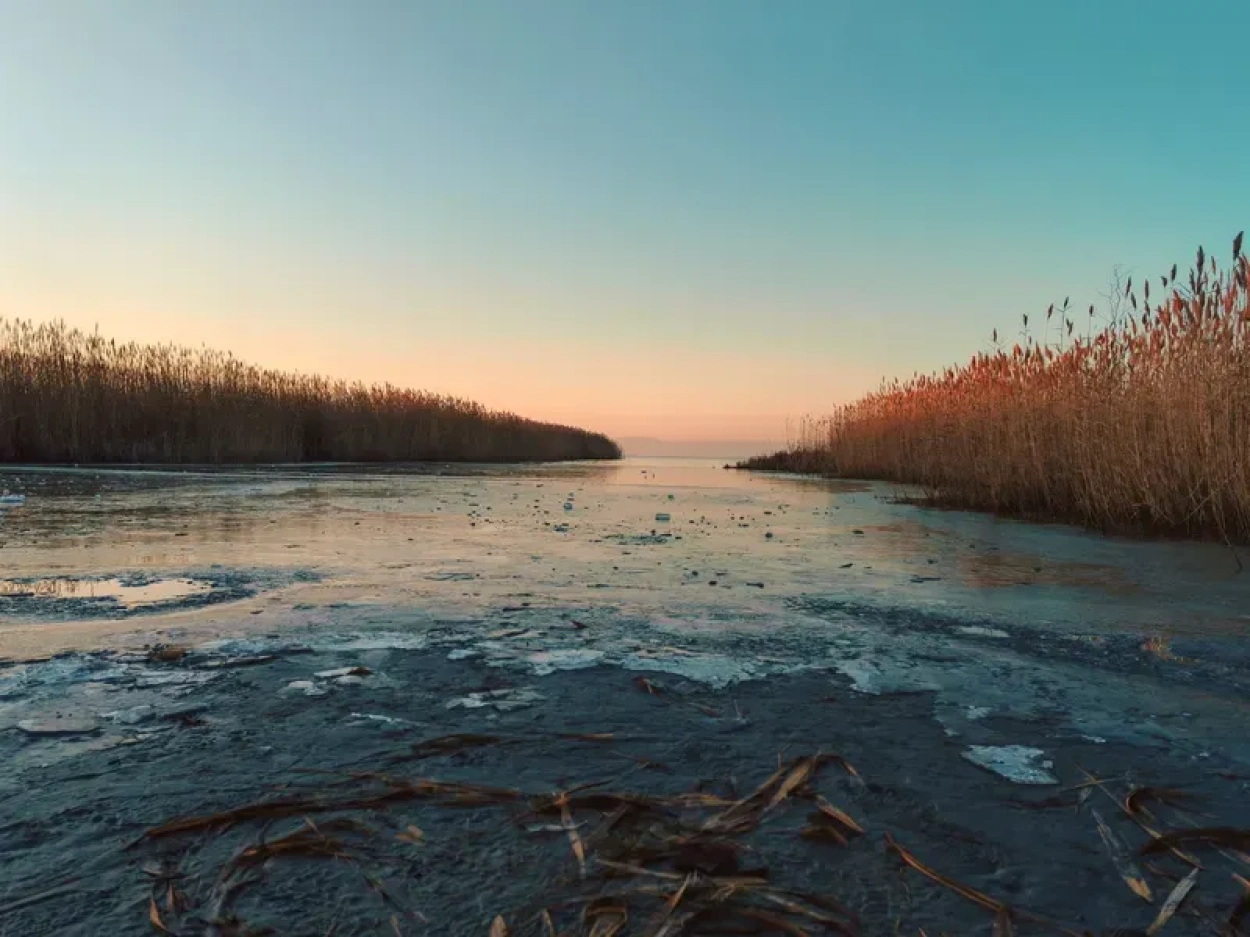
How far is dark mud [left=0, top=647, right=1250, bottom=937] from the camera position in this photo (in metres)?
1.14

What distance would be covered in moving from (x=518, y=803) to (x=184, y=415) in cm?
2125

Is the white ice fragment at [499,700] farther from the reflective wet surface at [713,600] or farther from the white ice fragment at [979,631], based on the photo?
the white ice fragment at [979,631]

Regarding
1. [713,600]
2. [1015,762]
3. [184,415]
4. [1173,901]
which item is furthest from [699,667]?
[184,415]

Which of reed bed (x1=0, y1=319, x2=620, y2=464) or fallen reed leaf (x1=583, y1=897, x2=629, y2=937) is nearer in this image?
fallen reed leaf (x1=583, y1=897, x2=629, y2=937)

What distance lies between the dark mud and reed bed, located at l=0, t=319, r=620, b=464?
19.1 metres

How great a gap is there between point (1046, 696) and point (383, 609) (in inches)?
95.2

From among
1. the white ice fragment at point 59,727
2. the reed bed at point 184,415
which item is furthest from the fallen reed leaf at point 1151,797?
the reed bed at point 184,415

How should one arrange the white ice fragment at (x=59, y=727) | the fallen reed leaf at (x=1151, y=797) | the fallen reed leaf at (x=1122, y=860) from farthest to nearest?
1. the white ice fragment at (x=59, y=727)
2. the fallen reed leaf at (x=1151, y=797)
3. the fallen reed leaf at (x=1122, y=860)

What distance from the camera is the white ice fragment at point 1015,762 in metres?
1.61

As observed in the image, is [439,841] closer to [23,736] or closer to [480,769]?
[480,769]

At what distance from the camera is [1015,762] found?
1.70 meters

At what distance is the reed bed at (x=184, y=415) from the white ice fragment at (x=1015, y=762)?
2058 centimetres

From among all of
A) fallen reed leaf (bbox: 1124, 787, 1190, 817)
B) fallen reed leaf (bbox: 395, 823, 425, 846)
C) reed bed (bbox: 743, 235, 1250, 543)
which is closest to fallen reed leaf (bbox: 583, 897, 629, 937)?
fallen reed leaf (bbox: 395, 823, 425, 846)

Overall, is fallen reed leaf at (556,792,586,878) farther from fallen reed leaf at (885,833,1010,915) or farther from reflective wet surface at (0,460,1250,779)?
reflective wet surface at (0,460,1250,779)
